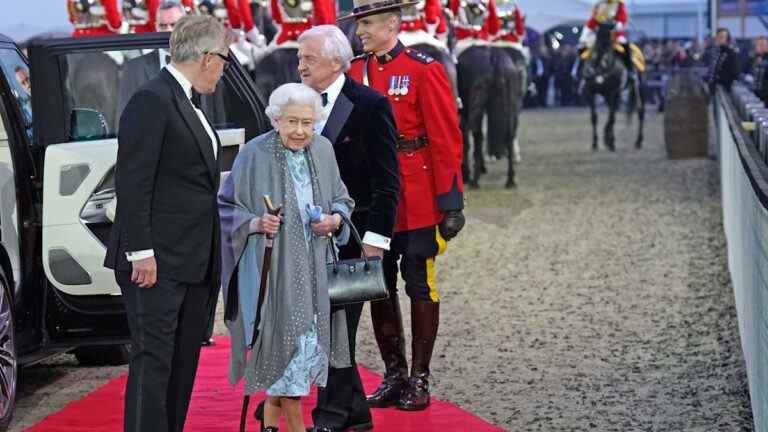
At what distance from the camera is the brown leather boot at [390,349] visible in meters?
7.50

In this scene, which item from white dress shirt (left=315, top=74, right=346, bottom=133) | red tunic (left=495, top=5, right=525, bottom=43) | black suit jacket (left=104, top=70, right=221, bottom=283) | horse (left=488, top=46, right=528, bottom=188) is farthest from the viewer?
red tunic (left=495, top=5, right=525, bottom=43)

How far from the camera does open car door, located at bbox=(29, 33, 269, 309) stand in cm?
703

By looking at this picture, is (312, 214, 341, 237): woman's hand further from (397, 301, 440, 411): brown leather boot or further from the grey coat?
(397, 301, 440, 411): brown leather boot

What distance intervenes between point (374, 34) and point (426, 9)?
10.8 meters

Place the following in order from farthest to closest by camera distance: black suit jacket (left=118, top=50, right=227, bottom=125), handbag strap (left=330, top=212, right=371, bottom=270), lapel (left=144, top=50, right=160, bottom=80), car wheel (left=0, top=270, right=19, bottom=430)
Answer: lapel (left=144, top=50, right=160, bottom=80) → black suit jacket (left=118, top=50, right=227, bottom=125) → car wheel (left=0, top=270, right=19, bottom=430) → handbag strap (left=330, top=212, right=371, bottom=270)

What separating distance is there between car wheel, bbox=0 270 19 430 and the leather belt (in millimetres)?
1818

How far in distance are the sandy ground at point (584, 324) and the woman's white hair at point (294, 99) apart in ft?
6.29

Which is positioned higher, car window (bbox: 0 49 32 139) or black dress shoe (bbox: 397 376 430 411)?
car window (bbox: 0 49 32 139)

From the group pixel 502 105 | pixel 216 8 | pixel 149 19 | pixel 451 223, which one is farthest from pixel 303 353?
pixel 502 105

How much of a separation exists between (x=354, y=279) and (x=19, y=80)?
238 cm

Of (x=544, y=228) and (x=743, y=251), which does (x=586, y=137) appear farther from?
(x=743, y=251)

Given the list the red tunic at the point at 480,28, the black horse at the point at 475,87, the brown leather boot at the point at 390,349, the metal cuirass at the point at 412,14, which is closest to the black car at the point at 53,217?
the brown leather boot at the point at 390,349

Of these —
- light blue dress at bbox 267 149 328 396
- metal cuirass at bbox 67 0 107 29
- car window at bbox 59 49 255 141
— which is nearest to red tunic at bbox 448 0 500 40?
metal cuirass at bbox 67 0 107 29

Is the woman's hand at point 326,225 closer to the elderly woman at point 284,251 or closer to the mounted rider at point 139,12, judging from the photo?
the elderly woman at point 284,251
